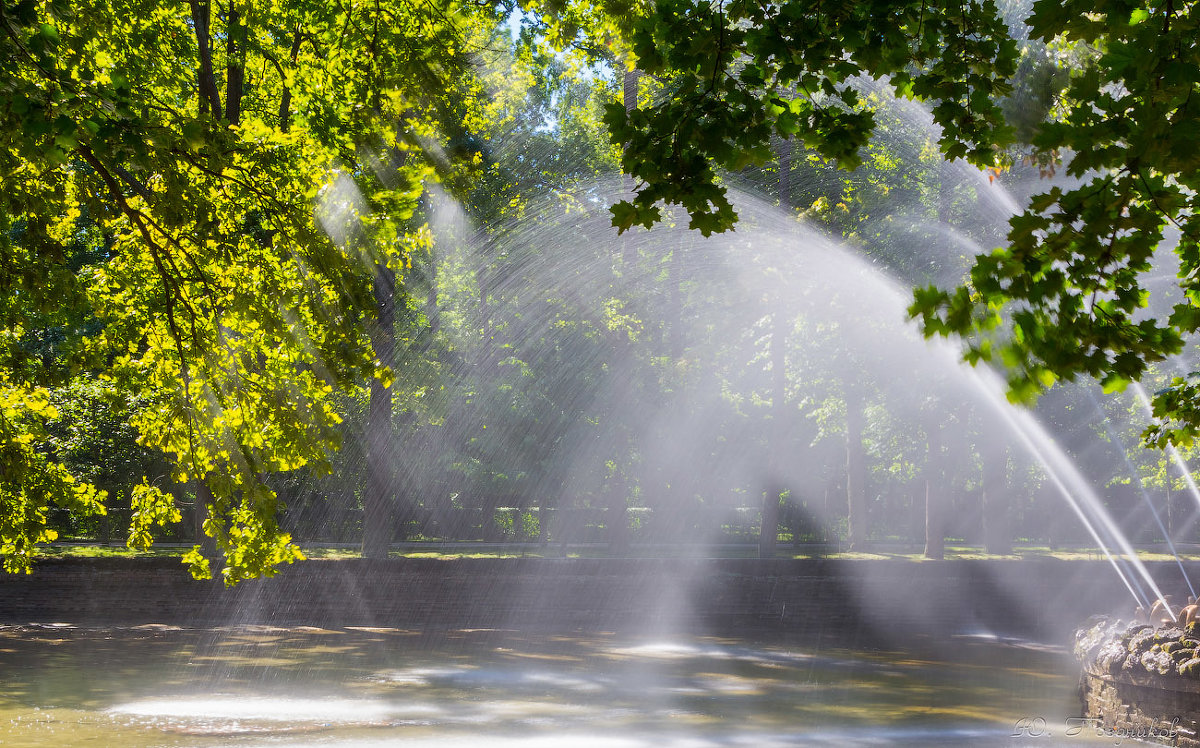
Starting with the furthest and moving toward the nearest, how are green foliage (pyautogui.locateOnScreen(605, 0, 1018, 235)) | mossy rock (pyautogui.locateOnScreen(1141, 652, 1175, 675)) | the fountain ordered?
1. the fountain
2. mossy rock (pyautogui.locateOnScreen(1141, 652, 1175, 675))
3. green foliage (pyautogui.locateOnScreen(605, 0, 1018, 235))

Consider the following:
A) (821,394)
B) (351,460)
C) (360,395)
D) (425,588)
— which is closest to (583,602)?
(425,588)

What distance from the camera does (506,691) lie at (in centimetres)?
1257

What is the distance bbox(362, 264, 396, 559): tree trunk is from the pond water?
3.86m

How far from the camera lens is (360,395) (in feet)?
80.6

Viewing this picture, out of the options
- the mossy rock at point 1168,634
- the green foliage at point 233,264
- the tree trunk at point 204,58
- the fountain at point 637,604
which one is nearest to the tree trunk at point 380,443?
the fountain at point 637,604

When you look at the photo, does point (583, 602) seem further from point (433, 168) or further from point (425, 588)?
point (433, 168)

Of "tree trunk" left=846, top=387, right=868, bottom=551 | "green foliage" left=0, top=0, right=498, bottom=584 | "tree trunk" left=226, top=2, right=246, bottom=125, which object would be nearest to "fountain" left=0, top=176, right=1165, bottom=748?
"tree trunk" left=846, top=387, right=868, bottom=551

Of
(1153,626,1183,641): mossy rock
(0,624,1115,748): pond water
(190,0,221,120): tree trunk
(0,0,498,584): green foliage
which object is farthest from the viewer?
(1153,626,1183,641): mossy rock

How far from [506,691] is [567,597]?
24.4ft

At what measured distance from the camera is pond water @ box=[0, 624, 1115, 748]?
404 inches

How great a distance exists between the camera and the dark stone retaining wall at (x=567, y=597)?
60.9 feet

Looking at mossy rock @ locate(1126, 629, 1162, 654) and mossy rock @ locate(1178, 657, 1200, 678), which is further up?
mossy rock @ locate(1126, 629, 1162, 654)

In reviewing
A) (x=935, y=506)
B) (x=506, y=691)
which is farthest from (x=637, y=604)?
(x=935, y=506)

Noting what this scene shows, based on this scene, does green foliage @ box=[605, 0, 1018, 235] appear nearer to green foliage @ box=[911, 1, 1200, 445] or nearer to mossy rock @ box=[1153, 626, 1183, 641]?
green foliage @ box=[911, 1, 1200, 445]
